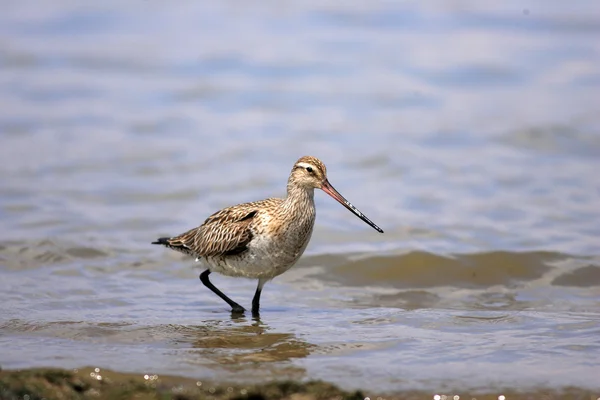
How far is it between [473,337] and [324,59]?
9.11 metres

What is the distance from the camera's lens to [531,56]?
598 inches

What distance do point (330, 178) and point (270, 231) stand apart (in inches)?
154

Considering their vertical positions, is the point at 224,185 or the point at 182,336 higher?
the point at 224,185

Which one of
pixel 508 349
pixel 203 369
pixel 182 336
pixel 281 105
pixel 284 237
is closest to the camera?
pixel 203 369

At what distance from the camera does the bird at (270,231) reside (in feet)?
25.4

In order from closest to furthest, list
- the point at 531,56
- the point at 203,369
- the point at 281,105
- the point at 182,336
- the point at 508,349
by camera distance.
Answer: the point at 203,369, the point at 508,349, the point at 182,336, the point at 281,105, the point at 531,56

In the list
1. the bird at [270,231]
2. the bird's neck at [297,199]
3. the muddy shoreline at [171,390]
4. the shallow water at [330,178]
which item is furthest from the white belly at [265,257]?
the muddy shoreline at [171,390]

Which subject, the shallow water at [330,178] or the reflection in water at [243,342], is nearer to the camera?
the reflection in water at [243,342]

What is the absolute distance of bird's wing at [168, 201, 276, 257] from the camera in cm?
782

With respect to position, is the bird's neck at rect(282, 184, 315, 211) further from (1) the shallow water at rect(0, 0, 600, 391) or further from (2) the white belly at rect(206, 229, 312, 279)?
(1) the shallow water at rect(0, 0, 600, 391)

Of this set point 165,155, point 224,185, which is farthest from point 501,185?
point 165,155

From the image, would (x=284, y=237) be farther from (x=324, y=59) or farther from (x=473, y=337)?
(x=324, y=59)

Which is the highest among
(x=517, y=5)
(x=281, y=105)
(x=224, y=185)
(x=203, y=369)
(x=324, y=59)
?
(x=517, y=5)

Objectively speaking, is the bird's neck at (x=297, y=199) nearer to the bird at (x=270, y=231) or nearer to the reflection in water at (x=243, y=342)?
the bird at (x=270, y=231)
